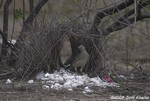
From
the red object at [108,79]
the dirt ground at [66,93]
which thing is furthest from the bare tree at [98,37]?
the dirt ground at [66,93]

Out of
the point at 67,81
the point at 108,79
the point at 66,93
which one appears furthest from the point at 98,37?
the point at 66,93

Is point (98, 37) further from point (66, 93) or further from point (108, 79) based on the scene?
point (66, 93)

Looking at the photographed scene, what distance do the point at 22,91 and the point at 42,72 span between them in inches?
30.0

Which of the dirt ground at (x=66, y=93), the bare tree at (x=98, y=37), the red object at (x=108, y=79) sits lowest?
the dirt ground at (x=66, y=93)

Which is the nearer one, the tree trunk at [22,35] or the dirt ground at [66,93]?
the dirt ground at [66,93]

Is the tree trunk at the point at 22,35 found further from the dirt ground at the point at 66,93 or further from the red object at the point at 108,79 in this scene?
the red object at the point at 108,79

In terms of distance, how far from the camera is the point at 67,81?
5.91 meters

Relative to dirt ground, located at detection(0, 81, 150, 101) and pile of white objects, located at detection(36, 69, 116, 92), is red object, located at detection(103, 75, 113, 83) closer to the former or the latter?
pile of white objects, located at detection(36, 69, 116, 92)

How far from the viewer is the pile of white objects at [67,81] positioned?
18.9ft

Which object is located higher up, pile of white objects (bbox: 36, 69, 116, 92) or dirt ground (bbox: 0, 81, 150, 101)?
pile of white objects (bbox: 36, 69, 116, 92)

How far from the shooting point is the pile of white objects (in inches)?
227

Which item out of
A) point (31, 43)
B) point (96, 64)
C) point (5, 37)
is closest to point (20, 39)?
point (31, 43)

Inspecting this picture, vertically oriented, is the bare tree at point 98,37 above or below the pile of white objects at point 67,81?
above

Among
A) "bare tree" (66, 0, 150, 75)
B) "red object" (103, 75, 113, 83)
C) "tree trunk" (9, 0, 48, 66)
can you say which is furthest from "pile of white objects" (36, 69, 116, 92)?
"tree trunk" (9, 0, 48, 66)
